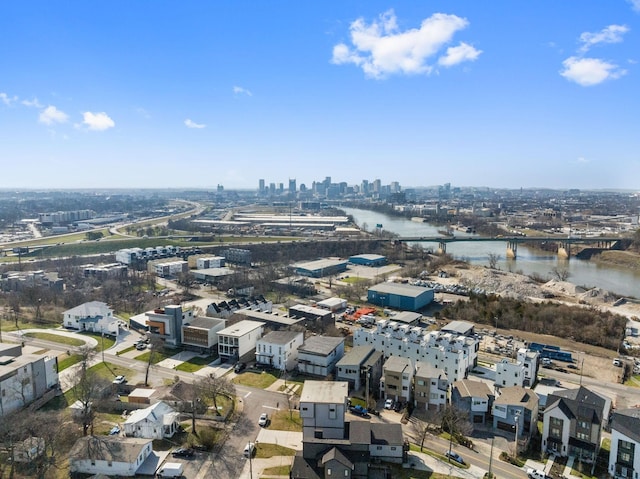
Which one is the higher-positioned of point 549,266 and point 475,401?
point 475,401

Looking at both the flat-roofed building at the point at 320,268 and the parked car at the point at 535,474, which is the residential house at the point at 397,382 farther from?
the flat-roofed building at the point at 320,268

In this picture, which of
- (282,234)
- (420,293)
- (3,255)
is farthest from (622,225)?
(3,255)

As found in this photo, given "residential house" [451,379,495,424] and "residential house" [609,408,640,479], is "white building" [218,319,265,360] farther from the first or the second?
"residential house" [609,408,640,479]

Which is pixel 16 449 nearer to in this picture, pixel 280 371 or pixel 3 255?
pixel 280 371

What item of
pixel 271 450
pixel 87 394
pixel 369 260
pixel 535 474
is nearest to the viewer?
pixel 535 474

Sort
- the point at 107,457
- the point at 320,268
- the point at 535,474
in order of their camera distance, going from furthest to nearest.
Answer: the point at 320,268, the point at 535,474, the point at 107,457

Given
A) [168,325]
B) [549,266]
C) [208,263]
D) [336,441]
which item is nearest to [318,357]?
[336,441]

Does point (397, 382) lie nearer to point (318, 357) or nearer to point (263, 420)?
point (318, 357)
